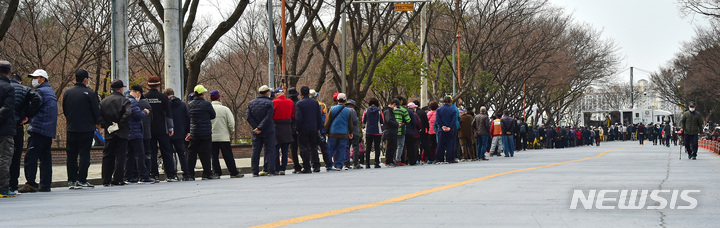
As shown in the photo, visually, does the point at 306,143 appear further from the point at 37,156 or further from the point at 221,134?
the point at 37,156

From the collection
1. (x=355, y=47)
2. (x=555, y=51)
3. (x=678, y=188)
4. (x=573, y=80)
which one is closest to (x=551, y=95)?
(x=573, y=80)

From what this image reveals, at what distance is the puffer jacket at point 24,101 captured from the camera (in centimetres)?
1245

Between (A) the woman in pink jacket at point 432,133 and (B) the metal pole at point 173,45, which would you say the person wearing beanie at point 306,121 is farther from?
(A) the woman in pink jacket at point 432,133

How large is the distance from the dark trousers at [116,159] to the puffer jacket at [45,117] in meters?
1.58

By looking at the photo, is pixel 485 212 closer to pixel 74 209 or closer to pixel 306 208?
pixel 306 208

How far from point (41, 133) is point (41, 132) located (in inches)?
0.6

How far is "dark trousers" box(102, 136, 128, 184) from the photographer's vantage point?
1454cm

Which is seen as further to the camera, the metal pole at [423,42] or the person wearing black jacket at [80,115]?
the metal pole at [423,42]

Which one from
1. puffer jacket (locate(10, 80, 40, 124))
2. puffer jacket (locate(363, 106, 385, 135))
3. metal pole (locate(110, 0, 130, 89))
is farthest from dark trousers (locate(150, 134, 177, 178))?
puffer jacket (locate(363, 106, 385, 135))

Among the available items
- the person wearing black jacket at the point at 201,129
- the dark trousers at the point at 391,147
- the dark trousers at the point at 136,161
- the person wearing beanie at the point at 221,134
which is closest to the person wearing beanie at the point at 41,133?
the dark trousers at the point at 136,161

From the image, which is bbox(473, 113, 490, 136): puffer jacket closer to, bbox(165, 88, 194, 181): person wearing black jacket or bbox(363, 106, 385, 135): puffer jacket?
bbox(363, 106, 385, 135): puffer jacket

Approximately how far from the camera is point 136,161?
1524cm

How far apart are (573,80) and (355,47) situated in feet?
115

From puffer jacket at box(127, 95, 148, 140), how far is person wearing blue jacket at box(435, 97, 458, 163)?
932 centimetres
